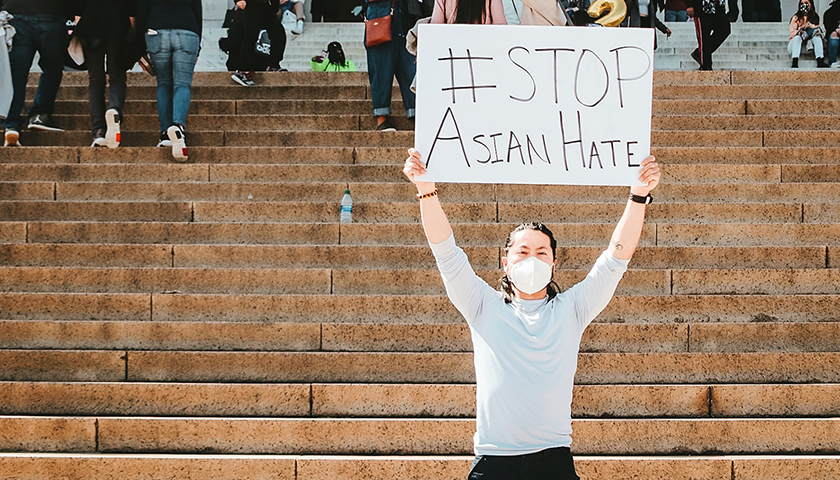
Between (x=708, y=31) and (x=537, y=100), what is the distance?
8663 mm

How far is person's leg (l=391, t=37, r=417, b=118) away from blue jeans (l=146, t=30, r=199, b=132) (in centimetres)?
186

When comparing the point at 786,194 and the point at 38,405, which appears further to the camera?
the point at 786,194

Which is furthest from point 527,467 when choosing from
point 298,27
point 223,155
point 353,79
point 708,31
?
point 298,27

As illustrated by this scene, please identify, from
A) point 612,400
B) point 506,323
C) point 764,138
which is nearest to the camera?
point 506,323

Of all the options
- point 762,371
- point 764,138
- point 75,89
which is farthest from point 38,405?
point 764,138

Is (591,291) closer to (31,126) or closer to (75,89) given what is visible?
(31,126)

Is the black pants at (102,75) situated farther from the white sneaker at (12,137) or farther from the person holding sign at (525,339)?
the person holding sign at (525,339)

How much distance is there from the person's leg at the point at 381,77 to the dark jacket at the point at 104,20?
2180mm

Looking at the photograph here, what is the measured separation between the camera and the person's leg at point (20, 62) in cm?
831

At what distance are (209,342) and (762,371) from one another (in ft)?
10.8

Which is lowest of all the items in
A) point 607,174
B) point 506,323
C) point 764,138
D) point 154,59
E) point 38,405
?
point 38,405

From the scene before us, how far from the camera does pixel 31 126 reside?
8.57m

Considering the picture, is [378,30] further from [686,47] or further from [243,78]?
[686,47]

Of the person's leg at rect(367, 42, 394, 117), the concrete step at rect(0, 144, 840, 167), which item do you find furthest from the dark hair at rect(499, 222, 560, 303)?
the person's leg at rect(367, 42, 394, 117)
